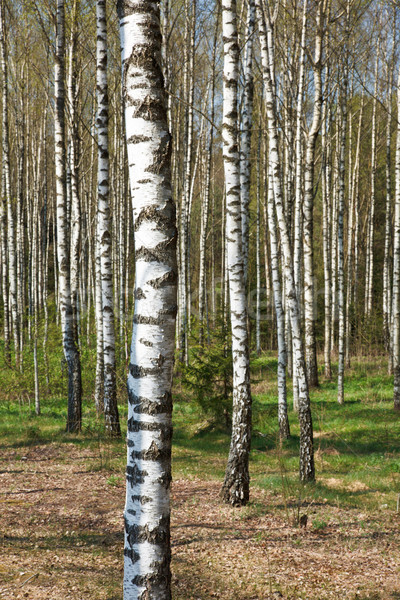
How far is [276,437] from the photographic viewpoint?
5.53 m

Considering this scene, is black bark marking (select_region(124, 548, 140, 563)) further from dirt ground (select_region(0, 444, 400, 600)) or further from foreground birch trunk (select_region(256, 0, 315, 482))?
foreground birch trunk (select_region(256, 0, 315, 482))

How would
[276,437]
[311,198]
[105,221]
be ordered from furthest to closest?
[311,198] → [105,221] → [276,437]

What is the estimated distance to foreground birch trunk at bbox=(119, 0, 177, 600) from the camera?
238 centimetres

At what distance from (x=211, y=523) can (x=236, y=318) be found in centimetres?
211

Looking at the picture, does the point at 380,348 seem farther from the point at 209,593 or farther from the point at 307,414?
the point at 209,593

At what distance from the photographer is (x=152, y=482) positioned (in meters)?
2.40

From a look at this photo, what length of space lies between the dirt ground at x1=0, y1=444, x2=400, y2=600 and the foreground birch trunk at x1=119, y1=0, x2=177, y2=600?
4.66 feet

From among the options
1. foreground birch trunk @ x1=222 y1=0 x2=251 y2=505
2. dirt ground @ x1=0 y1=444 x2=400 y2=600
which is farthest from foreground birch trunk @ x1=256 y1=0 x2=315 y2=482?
foreground birch trunk @ x1=222 y1=0 x2=251 y2=505

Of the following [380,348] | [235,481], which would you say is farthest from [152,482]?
[380,348]

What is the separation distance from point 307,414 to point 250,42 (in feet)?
17.7

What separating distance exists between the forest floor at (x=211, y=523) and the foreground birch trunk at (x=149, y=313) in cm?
142

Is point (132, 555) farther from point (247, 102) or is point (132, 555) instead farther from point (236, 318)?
point (247, 102)

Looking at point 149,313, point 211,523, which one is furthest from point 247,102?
point 149,313

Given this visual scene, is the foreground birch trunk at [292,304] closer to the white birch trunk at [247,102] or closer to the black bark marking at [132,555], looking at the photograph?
the white birch trunk at [247,102]
